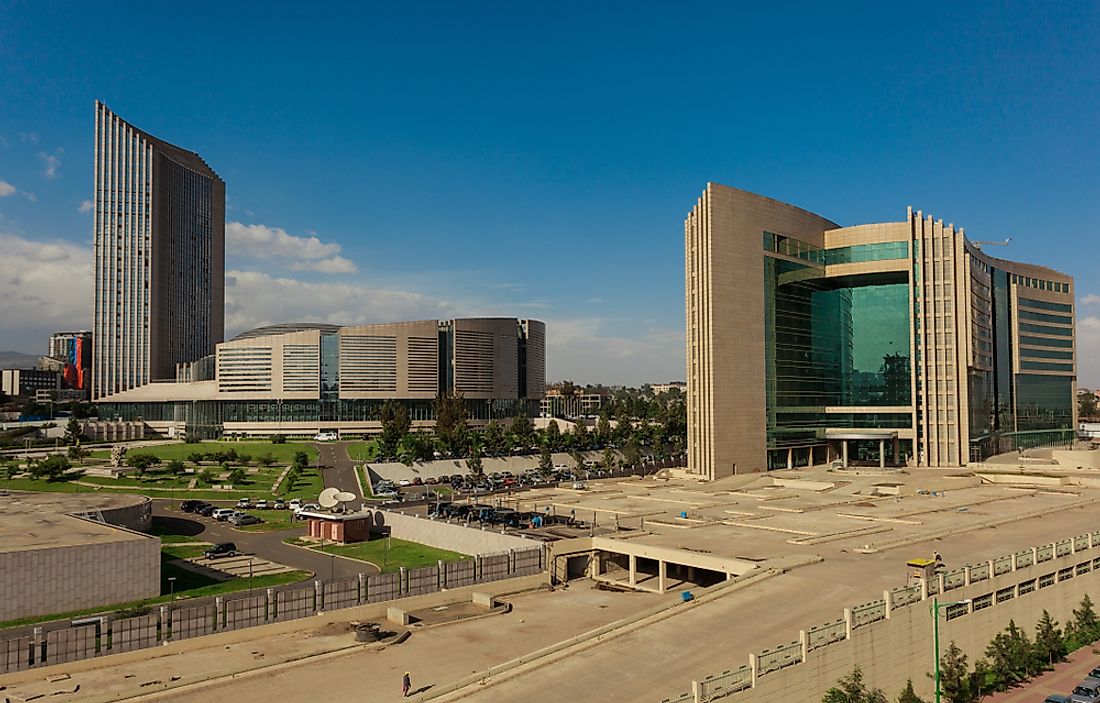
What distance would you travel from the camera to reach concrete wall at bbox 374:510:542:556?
176 ft

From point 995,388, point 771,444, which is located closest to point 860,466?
point 771,444

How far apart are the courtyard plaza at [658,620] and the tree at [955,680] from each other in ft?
5.47

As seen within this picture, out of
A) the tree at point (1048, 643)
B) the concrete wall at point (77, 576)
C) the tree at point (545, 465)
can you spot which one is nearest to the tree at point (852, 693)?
the tree at point (1048, 643)

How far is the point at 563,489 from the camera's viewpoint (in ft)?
284

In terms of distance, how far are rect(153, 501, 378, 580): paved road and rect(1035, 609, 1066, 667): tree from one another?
125 feet

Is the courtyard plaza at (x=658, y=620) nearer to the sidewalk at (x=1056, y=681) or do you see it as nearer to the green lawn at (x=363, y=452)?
the sidewalk at (x=1056, y=681)

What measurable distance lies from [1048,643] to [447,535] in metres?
38.1

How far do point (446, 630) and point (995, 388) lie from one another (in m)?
112

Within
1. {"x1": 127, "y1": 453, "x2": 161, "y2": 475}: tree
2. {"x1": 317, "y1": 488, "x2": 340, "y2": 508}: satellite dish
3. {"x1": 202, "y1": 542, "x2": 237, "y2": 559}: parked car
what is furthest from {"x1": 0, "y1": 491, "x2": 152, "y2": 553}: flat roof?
{"x1": 127, "y1": 453, "x2": 161, "y2": 475}: tree

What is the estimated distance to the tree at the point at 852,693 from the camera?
29.7 meters

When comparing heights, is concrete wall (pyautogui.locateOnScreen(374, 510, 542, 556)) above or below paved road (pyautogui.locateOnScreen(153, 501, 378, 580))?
above

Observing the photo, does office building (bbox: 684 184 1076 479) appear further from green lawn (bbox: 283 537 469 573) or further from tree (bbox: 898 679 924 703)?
tree (bbox: 898 679 924 703)

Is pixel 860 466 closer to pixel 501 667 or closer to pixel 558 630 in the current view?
pixel 558 630

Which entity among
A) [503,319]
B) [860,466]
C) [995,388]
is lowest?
[860,466]
